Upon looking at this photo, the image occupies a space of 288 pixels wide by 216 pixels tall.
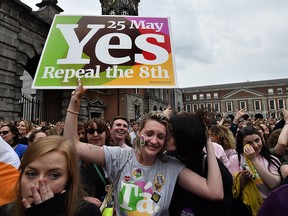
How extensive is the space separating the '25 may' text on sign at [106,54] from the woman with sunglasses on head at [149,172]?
43.8 inches

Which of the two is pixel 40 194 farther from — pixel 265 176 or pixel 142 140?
pixel 265 176

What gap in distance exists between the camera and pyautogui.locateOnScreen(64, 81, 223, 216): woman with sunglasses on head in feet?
5.59

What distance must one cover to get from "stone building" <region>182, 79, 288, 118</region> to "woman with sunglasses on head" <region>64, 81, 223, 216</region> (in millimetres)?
62969

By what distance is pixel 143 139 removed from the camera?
183 centimetres

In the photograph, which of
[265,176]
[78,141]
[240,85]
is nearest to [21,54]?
[78,141]

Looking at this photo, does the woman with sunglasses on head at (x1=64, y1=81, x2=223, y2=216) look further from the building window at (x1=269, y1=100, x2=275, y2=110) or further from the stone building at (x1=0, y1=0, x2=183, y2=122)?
the building window at (x1=269, y1=100, x2=275, y2=110)

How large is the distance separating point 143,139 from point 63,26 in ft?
7.41

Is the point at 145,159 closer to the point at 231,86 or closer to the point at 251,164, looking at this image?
the point at 251,164

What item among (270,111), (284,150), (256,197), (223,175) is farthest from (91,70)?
→ (270,111)

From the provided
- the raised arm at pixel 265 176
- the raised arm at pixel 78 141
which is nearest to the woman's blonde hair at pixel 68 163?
the raised arm at pixel 78 141

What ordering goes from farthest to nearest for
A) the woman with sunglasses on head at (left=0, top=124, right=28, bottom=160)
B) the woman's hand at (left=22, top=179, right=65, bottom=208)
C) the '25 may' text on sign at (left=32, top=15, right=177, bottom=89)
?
1. the woman with sunglasses on head at (left=0, top=124, right=28, bottom=160)
2. the '25 may' text on sign at (left=32, top=15, right=177, bottom=89)
3. the woman's hand at (left=22, top=179, right=65, bottom=208)

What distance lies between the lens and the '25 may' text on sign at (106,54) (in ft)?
9.49

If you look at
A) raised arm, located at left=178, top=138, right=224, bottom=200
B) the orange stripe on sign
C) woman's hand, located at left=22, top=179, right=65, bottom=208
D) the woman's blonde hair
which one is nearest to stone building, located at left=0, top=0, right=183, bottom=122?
the orange stripe on sign

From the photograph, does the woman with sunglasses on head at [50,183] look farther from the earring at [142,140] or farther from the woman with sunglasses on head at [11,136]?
the woman with sunglasses on head at [11,136]
